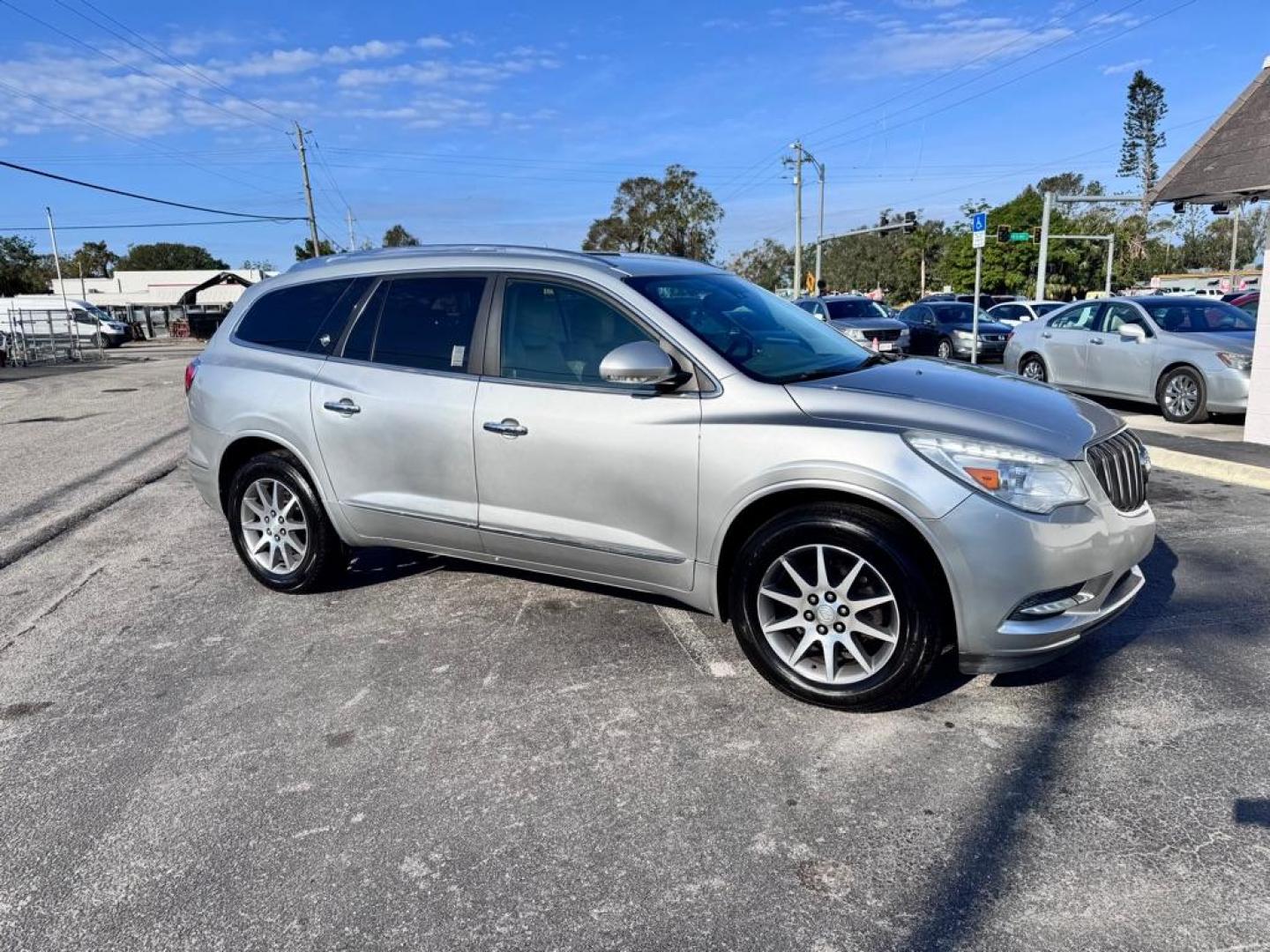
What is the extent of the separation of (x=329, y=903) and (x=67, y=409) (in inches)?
605

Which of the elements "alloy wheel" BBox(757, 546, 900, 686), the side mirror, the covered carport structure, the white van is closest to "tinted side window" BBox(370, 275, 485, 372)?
the side mirror

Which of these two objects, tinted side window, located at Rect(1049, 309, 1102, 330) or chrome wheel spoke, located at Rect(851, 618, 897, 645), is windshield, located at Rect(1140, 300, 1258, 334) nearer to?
tinted side window, located at Rect(1049, 309, 1102, 330)

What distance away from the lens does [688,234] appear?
73438 mm

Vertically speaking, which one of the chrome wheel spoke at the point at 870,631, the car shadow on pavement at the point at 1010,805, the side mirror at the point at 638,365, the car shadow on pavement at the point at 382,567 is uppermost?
the side mirror at the point at 638,365

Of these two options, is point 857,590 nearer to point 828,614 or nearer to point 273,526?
point 828,614

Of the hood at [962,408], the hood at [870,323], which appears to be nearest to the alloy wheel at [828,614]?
the hood at [962,408]

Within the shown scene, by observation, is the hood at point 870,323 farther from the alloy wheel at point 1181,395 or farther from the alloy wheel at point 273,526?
the alloy wheel at point 273,526

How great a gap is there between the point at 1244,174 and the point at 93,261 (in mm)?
140110

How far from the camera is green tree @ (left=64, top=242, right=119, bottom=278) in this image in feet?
388

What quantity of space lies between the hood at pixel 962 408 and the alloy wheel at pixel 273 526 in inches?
114

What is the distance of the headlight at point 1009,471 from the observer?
10.6 feet

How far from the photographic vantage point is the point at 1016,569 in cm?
318

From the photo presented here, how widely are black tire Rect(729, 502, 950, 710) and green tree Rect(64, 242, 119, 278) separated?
135807 millimetres

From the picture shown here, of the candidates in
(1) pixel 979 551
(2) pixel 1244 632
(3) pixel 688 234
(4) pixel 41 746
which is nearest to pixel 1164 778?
(1) pixel 979 551
